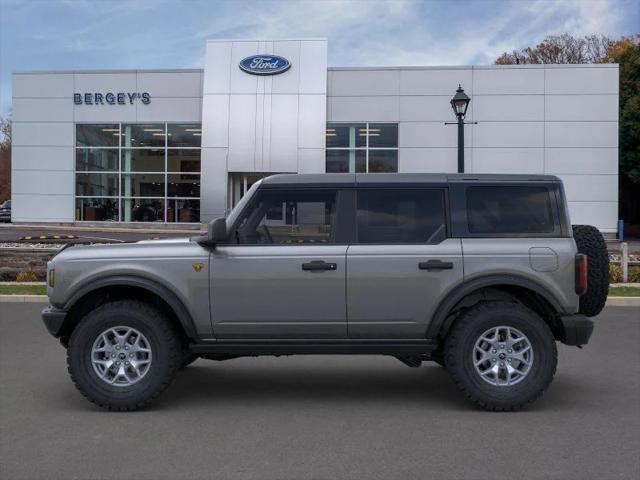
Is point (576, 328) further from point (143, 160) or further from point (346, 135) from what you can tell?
point (143, 160)

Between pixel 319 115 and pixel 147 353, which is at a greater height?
pixel 319 115

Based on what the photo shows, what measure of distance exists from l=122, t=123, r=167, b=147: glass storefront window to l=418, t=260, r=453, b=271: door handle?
30404 millimetres

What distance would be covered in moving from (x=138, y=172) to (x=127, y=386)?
30631mm

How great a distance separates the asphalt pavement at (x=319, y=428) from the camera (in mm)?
4199

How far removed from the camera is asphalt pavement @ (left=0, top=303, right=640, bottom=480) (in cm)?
420

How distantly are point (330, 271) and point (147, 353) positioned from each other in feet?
5.34

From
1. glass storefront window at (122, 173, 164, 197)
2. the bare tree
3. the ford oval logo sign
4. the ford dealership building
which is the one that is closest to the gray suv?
the ford dealership building

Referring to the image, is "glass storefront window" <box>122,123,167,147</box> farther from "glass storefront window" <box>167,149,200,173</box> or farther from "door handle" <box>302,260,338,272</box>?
"door handle" <box>302,260,338,272</box>

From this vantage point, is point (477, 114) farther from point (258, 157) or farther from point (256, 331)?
point (256, 331)

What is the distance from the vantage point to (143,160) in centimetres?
3472

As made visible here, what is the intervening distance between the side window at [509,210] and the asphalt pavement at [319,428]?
1494mm

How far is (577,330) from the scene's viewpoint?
5.42 m

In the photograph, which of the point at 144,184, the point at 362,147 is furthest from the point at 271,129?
the point at 144,184

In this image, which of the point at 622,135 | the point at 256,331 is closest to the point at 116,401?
the point at 256,331
